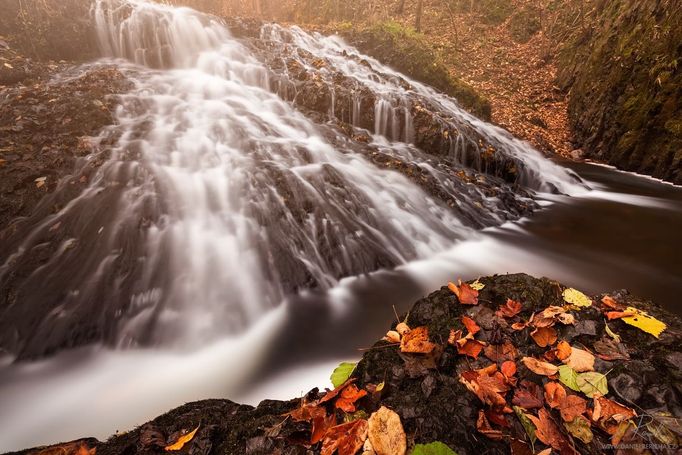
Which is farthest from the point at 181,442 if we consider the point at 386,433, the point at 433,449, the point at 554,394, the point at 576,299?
the point at 576,299

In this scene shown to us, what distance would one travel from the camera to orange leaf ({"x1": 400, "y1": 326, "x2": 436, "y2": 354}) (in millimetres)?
1748

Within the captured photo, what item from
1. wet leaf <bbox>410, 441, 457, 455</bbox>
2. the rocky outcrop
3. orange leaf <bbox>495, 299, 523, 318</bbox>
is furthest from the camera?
the rocky outcrop

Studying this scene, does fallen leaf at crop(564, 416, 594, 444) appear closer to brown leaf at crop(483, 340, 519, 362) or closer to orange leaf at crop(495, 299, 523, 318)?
brown leaf at crop(483, 340, 519, 362)

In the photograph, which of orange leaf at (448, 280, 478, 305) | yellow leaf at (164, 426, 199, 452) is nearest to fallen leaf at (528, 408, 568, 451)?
orange leaf at (448, 280, 478, 305)

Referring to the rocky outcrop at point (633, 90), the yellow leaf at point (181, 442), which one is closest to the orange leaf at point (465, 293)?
the yellow leaf at point (181, 442)

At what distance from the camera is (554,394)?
4.72 ft

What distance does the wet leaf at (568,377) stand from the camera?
1460 millimetres

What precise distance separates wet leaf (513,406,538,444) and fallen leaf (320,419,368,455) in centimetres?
68

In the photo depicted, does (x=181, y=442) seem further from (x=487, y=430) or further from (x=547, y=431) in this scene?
(x=547, y=431)

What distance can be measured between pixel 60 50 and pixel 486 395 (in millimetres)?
13391

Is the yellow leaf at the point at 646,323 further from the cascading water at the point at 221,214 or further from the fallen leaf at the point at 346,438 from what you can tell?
the cascading water at the point at 221,214

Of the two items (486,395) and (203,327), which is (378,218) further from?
(486,395)

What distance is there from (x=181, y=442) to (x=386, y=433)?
96 cm

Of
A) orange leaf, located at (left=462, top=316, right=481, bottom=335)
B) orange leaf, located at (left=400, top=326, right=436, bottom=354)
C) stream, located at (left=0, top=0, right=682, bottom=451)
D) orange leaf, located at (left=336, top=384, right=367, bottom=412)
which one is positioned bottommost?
stream, located at (left=0, top=0, right=682, bottom=451)
